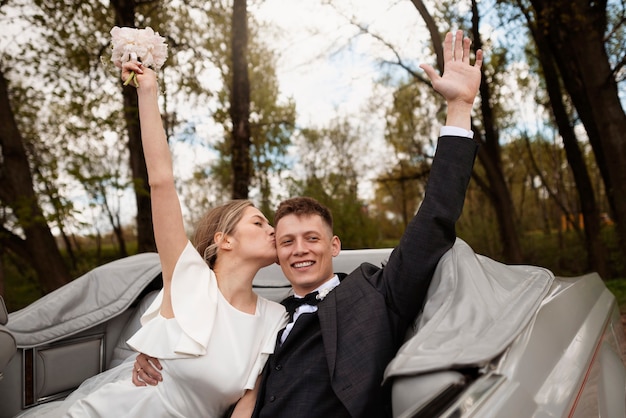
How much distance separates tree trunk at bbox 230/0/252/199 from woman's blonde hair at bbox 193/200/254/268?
6722mm

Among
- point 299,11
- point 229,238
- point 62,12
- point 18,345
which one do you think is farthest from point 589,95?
point 62,12

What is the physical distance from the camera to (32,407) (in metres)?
2.60

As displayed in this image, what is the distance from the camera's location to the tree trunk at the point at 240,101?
9.02 meters

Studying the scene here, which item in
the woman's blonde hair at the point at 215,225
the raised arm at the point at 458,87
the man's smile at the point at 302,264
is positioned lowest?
the man's smile at the point at 302,264

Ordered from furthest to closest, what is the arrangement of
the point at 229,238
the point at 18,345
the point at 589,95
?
the point at 589,95 < the point at 18,345 < the point at 229,238

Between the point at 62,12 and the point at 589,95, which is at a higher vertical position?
the point at 62,12

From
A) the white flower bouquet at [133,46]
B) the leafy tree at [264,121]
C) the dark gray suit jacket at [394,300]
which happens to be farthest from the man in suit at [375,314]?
the leafy tree at [264,121]

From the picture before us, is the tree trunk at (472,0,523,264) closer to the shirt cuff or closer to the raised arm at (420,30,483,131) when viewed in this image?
the raised arm at (420,30,483,131)

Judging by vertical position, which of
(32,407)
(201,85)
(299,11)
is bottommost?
(32,407)

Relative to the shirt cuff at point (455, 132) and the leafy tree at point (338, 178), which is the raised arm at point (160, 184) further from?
the leafy tree at point (338, 178)

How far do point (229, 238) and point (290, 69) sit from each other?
10681 mm

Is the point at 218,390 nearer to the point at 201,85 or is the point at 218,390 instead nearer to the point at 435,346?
the point at 435,346

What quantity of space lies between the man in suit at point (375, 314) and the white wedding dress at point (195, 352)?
11 centimetres

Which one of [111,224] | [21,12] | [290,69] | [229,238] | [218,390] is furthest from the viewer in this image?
[111,224]
